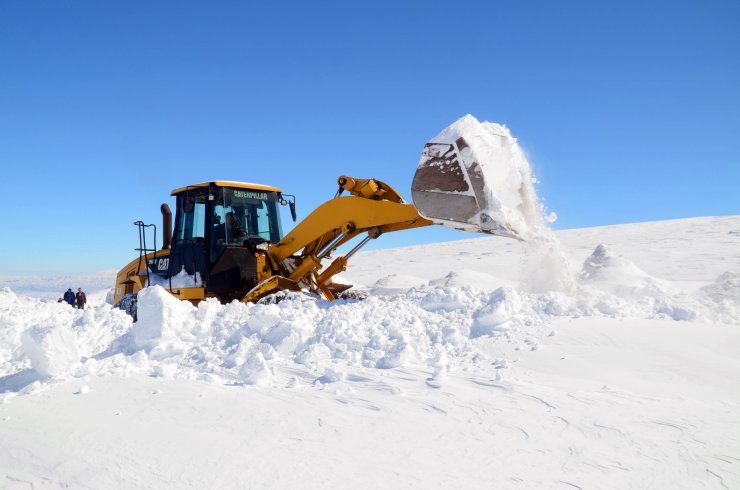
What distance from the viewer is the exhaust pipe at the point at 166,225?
392 inches

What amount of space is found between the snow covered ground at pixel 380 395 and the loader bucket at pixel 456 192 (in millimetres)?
842

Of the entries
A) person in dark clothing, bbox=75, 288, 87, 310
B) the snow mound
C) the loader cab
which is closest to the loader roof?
the loader cab

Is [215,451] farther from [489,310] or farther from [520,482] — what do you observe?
[489,310]

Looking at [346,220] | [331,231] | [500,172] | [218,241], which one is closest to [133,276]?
[218,241]

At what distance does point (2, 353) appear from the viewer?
5.34m

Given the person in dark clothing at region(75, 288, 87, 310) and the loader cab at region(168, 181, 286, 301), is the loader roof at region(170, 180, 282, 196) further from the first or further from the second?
the person in dark clothing at region(75, 288, 87, 310)

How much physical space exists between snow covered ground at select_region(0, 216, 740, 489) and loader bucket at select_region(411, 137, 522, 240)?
33.2 inches

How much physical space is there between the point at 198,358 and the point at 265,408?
137 cm

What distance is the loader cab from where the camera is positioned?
28.1 ft

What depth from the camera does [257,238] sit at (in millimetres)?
8969

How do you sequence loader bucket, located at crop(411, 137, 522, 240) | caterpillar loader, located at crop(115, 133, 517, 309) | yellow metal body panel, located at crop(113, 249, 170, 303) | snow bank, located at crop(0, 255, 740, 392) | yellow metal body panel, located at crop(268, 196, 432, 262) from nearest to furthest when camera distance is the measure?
snow bank, located at crop(0, 255, 740, 392), loader bucket, located at crop(411, 137, 522, 240), yellow metal body panel, located at crop(268, 196, 432, 262), caterpillar loader, located at crop(115, 133, 517, 309), yellow metal body panel, located at crop(113, 249, 170, 303)

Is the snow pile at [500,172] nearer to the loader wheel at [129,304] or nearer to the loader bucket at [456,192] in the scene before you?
the loader bucket at [456,192]

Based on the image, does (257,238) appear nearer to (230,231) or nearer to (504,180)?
(230,231)

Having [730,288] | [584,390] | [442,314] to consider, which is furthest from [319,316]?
[730,288]
